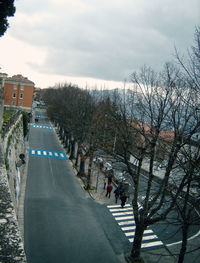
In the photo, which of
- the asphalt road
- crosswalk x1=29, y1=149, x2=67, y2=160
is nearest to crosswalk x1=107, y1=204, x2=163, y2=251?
the asphalt road

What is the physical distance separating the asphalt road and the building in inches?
1935

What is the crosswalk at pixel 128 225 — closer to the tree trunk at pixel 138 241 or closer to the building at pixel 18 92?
the tree trunk at pixel 138 241

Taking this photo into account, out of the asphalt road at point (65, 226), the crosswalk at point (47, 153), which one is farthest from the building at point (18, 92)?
the asphalt road at point (65, 226)

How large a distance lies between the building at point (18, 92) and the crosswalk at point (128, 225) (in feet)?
187

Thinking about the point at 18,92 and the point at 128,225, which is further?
the point at 18,92

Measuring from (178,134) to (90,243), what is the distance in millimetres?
7479

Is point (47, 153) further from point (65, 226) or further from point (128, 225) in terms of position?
point (128, 225)

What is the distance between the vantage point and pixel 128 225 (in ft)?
51.1

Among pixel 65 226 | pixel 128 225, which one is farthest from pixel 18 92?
pixel 128 225

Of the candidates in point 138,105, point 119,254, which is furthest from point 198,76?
point 119,254

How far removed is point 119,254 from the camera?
12.2 meters

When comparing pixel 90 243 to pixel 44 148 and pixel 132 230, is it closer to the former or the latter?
pixel 132 230

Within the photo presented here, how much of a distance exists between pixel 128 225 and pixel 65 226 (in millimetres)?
4081

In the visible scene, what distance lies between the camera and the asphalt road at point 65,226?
1160cm
